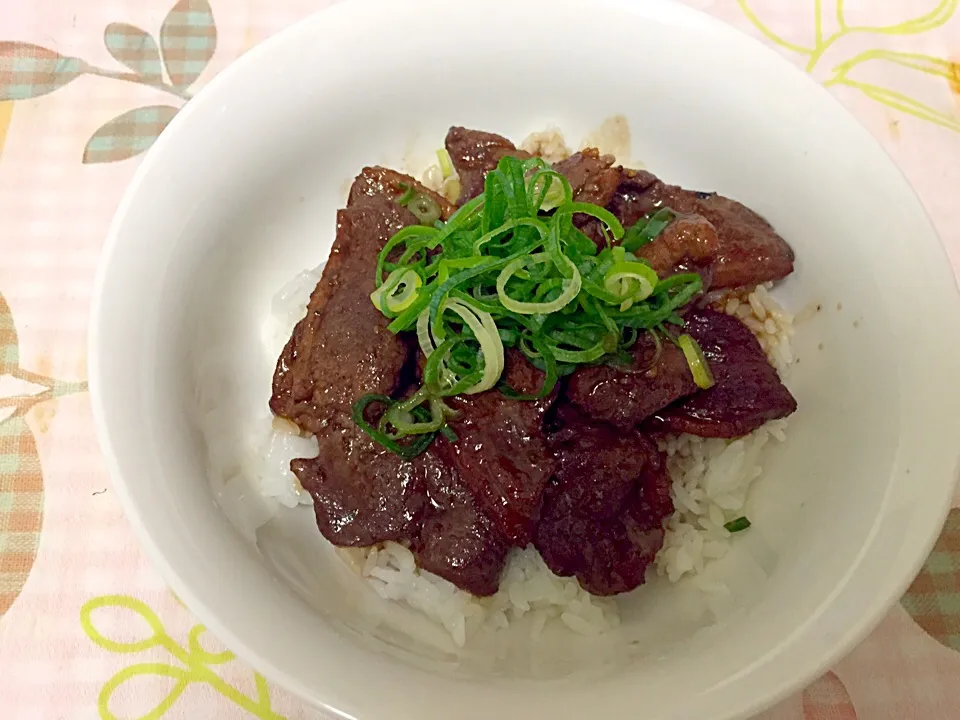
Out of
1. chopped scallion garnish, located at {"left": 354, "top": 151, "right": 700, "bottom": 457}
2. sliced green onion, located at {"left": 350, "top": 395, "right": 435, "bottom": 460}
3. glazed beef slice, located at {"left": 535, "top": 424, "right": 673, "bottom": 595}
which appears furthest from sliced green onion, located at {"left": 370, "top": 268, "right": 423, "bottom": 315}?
glazed beef slice, located at {"left": 535, "top": 424, "right": 673, "bottom": 595}

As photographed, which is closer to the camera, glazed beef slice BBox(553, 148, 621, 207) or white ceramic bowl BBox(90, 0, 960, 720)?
white ceramic bowl BBox(90, 0, 960, 720)

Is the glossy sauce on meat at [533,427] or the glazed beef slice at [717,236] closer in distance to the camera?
the glossy sauce on meat at [533,427]

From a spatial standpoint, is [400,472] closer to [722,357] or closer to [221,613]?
[221,613]

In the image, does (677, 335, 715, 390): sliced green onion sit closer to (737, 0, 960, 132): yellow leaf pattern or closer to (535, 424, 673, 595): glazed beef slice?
(535, 424, 673, 595): glazed beef slice

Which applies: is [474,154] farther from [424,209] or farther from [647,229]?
[647,229]

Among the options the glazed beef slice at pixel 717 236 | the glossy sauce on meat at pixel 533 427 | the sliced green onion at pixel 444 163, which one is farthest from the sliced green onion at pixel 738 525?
the sliced green onion at pixel 444 163

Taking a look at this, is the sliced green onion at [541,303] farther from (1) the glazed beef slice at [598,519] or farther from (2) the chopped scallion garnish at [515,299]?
(1) the glazed beef slice at [598,519]

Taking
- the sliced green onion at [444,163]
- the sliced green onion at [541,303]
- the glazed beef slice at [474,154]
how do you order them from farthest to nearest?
the sliced green onion at [444,163] → the glazed beef slice at [474,154] → the sliced green onion at [541,303]
